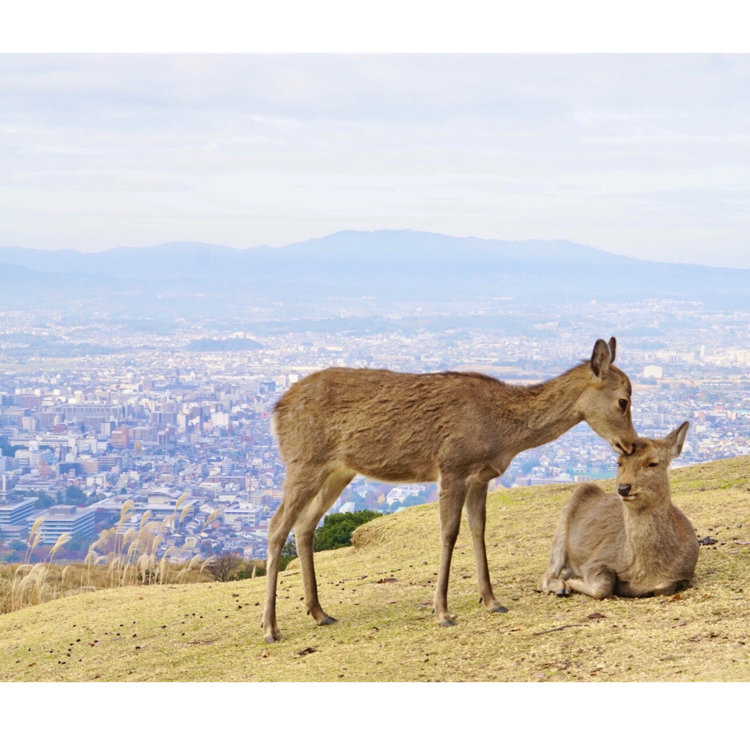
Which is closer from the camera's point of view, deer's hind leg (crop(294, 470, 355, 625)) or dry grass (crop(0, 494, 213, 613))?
deer's hind leg (crop(294, 470, 355, 625))

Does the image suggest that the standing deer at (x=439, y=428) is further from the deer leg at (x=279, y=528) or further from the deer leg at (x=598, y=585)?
the deer leg at (x=598, y=585)

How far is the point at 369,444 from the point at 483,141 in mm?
77509

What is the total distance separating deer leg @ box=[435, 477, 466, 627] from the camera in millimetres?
8047

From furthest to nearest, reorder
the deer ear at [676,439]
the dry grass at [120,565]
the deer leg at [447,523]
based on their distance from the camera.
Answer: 1. the dry grass at [120,565]
2. the deer leg at [447,523]
3. the deer ear at [676,439]

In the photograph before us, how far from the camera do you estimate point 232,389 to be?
177 ft

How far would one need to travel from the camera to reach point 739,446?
21.5 m

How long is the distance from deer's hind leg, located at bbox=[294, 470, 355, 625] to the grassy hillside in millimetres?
156

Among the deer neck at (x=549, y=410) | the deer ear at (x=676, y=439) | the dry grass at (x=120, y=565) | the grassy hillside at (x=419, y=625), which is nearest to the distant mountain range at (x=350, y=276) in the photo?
the dry grass at (x=120, y=565)

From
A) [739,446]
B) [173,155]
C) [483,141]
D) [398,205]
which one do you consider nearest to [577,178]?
[483,141]

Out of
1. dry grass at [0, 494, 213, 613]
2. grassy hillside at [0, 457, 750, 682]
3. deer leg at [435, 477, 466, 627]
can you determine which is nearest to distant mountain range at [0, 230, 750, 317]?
dry grass at [0, 494, 213, 613]

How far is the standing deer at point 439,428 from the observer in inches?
320

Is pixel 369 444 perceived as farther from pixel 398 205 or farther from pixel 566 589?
pixel 398 205

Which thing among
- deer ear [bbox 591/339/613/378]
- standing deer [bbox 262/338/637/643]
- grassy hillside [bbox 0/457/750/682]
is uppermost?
deer ear [bbox 591/339/613/378]

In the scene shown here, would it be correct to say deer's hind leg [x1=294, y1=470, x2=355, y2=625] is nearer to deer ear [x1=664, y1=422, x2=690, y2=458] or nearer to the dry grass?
deer ear [x1=664, y1=422, x2=690, y2=458]
